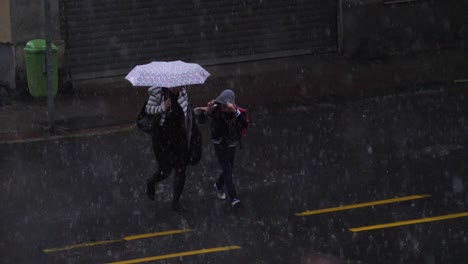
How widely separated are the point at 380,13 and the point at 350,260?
41.2 feet

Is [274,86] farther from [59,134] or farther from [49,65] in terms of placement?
[59,134]

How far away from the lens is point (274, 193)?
13203 millimetres

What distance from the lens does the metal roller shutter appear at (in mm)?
20125

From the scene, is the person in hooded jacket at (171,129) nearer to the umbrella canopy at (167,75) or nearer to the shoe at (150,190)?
the umbrella canopy at (167,75)

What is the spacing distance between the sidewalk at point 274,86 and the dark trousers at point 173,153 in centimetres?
468

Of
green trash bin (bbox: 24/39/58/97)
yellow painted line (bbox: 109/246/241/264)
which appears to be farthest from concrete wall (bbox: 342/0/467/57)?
yellow painted line (bbox: 109/246/241/264)

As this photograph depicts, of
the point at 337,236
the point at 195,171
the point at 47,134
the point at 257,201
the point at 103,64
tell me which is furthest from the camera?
the point at 103,64

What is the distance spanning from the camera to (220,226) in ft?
39.1

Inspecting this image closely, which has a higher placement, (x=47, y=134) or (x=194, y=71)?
(x=194, y=71)

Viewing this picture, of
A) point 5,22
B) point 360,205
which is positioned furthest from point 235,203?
point 5,22

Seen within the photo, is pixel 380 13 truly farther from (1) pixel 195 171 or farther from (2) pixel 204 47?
(1) pixel 195 171

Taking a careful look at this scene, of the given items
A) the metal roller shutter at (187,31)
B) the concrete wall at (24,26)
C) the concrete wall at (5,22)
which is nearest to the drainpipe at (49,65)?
the concrete wall at (24,26)

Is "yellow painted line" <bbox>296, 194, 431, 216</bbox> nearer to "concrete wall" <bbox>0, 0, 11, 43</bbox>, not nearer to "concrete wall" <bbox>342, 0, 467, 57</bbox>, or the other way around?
"concrete wall" <bbox>0, 0, 11, 43</bbox>

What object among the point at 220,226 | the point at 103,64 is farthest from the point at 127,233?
the point at 103,64
